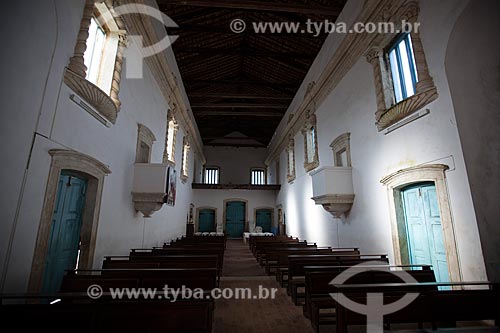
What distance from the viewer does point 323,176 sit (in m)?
6.18

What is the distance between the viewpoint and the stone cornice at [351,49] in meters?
4.64

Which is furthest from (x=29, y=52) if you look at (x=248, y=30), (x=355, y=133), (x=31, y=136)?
(x=248, y=30)

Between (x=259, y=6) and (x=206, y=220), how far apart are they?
38.5ft

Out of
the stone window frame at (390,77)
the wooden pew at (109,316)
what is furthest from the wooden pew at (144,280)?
the stone window frame at (390,77)

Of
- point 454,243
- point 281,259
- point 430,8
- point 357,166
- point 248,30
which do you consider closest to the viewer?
point 454,243

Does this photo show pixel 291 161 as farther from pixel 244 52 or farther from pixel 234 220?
pixel 234 220

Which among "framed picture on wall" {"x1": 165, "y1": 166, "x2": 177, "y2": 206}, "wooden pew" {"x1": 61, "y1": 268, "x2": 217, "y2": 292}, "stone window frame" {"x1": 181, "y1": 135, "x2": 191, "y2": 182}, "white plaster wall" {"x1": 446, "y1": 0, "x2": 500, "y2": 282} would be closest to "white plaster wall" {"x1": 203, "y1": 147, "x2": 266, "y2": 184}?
"stone window frame" {"x1": 181, "y1": 135, "x2": 191, "y2": 182}

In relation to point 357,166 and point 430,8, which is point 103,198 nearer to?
point 357,166

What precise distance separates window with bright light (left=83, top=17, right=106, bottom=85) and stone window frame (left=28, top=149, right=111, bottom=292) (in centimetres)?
153

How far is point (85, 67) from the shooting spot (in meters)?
3.42

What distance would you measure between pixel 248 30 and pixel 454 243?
26.2 feet

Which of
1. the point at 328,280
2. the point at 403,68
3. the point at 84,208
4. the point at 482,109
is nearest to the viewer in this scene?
the point at 482,109

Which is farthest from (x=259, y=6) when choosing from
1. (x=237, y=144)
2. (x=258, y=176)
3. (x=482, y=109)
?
(x=258, y=176)

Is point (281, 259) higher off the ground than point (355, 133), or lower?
lower
